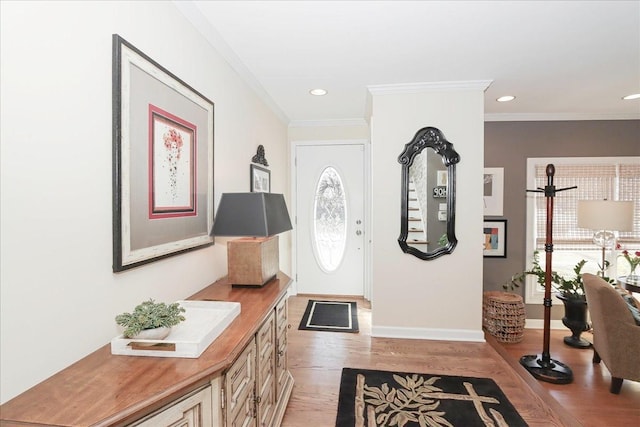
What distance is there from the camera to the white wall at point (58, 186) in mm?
892

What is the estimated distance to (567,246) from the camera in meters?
4.00

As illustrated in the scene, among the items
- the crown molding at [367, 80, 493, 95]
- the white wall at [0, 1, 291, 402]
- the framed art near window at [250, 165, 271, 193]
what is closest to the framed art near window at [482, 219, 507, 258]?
the crown molding at [367, 80, 493, 95]

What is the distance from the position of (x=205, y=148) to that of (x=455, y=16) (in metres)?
1.71

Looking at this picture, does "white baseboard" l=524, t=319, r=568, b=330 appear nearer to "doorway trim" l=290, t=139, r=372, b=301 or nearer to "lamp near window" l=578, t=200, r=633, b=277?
"lamp near window" l=578, t=200, r=633, b=277

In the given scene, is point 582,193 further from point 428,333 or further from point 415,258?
point 428,333

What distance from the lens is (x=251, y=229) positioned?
1.72m

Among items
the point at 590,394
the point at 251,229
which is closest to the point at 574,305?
the point at 590,394

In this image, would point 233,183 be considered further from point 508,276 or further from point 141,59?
point 508,276

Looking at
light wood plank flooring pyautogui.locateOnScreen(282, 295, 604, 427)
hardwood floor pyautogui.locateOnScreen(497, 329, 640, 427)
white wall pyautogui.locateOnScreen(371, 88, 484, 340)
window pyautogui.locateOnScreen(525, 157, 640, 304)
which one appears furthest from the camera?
window pyautogui.locateOnScreen(525, 157, 640, 304)

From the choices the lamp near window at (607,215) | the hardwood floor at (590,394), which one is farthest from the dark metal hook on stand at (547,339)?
the lamp near window at (607,215)

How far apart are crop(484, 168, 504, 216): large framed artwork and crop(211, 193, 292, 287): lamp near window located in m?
3.02

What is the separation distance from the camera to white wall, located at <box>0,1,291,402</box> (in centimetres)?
89

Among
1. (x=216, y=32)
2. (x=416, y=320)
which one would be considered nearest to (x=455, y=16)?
(x=216, y=32)

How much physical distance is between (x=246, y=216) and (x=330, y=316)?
235 cm
